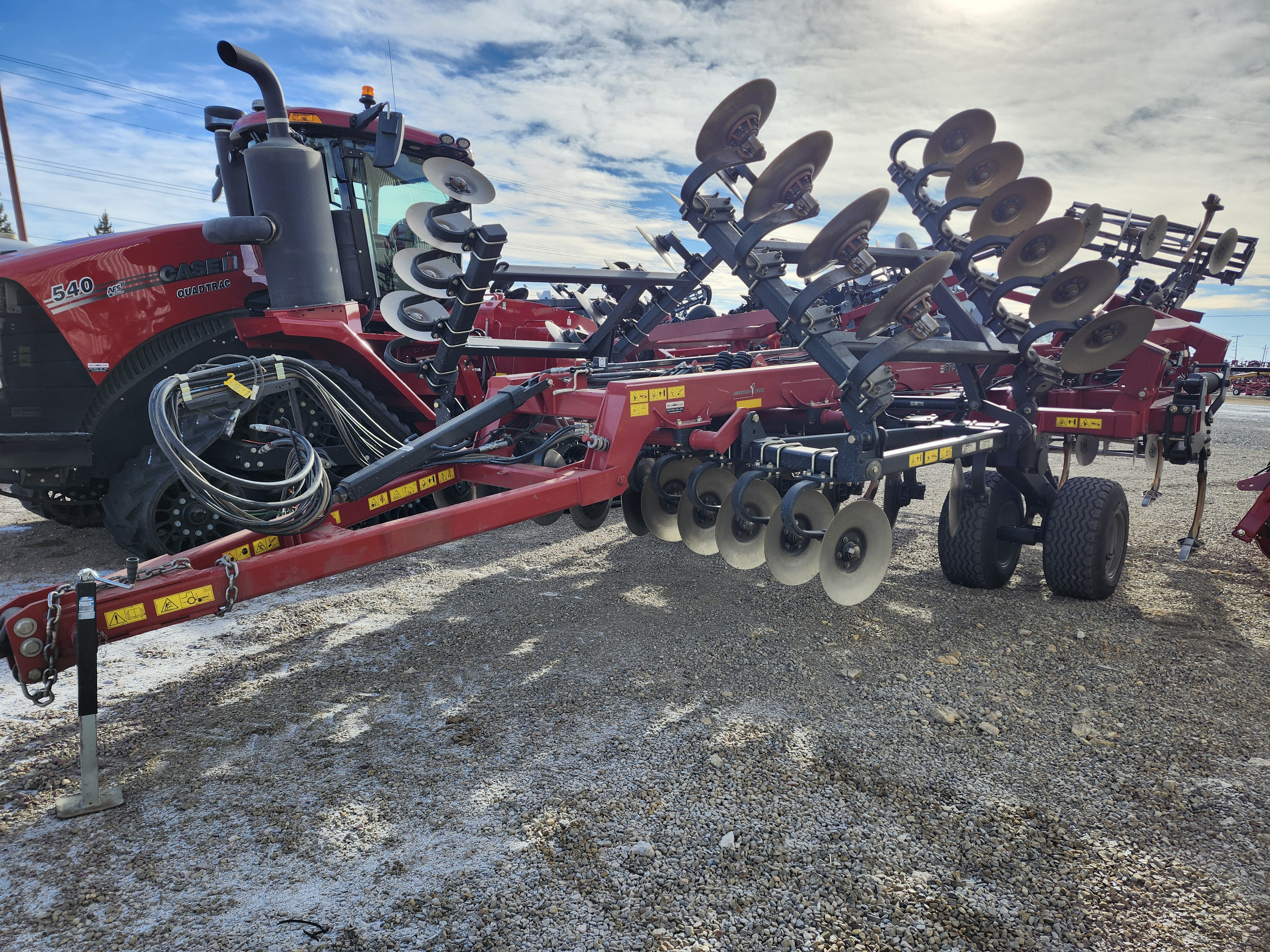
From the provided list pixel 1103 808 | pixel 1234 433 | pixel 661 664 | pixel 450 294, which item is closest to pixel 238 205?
pixel 450 294

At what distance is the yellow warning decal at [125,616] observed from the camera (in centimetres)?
235

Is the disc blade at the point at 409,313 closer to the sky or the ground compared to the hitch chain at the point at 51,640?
closer to the sky

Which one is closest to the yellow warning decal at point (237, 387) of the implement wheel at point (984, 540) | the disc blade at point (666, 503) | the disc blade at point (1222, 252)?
the disc blade at point (666, 503)

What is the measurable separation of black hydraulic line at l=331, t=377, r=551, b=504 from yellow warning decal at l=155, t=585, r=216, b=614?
29.0 inches

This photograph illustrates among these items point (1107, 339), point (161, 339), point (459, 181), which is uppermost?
point (459, 181)

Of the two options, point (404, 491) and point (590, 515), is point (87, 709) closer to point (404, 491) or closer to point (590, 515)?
point (404, 491)

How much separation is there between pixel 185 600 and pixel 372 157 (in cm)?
402

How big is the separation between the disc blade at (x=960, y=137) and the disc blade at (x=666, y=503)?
2.73 meters

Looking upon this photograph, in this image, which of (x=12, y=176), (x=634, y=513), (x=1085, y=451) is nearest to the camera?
(x=634, y=513)

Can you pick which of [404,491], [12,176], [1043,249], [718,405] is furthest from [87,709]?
[12,176]

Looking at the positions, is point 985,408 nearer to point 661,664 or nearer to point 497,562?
point 661,664

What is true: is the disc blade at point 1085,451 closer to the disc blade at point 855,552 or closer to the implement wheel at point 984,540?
the implement wheel at point 984,540

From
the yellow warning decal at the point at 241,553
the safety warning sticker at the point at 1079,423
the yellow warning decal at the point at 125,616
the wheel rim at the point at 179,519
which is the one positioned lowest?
the wheel rim at the point at 179,519

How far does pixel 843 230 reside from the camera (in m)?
3.56
